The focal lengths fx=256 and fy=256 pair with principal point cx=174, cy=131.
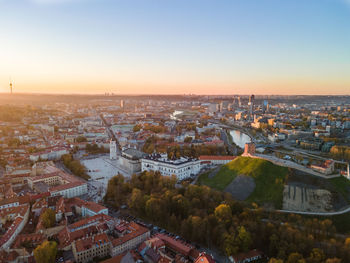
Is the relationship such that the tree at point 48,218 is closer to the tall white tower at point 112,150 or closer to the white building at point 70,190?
the white building at point 70,190

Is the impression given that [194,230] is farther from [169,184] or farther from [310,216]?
[310,216]

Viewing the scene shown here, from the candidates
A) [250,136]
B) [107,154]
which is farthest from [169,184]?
[250,136]

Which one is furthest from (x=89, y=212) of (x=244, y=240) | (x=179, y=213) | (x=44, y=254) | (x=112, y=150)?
(x=112, y=150)

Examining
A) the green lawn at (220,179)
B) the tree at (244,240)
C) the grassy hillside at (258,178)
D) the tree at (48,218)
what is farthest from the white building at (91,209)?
the tree at (244,240)

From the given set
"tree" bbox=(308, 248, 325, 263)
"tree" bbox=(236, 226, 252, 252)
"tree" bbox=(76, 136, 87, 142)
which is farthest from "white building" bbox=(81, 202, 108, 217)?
"tree" bbox=(76, 136, 87, 142)

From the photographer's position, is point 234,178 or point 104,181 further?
point 104,181

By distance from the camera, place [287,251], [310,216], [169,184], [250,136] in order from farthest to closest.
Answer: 1. [250,136]
2. [169,184]
3. [310,216]
4. [287,251]

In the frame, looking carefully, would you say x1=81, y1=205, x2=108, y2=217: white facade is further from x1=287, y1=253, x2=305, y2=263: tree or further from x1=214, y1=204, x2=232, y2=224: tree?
x1=287, y1=253, x2=305, y2=263: tree
